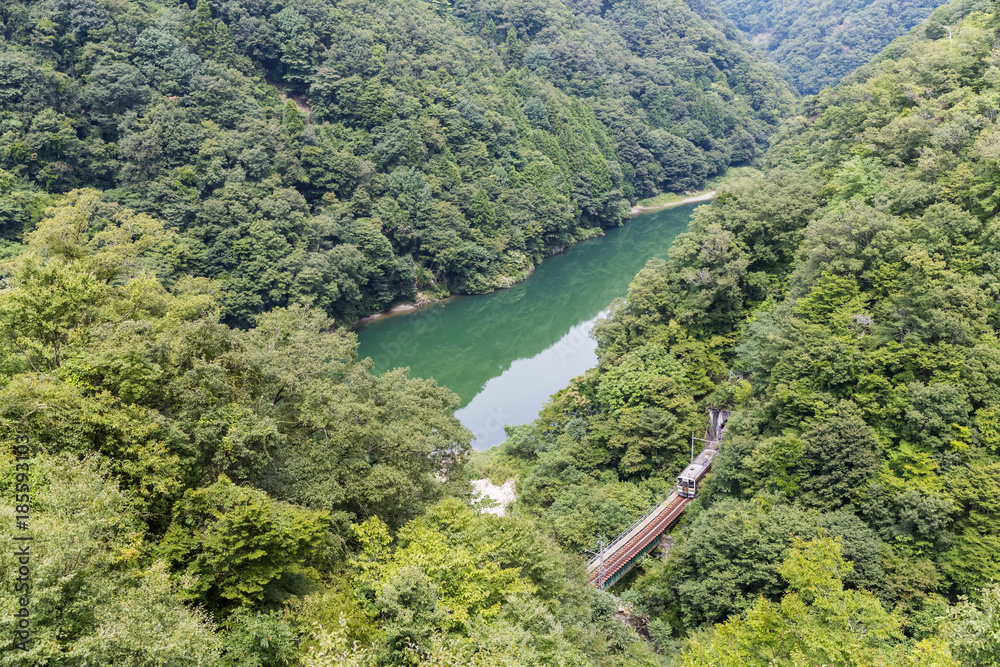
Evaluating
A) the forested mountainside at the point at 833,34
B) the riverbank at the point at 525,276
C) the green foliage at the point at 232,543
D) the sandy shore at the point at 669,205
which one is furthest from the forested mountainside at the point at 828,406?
the forested mountainside at the point at 833,34

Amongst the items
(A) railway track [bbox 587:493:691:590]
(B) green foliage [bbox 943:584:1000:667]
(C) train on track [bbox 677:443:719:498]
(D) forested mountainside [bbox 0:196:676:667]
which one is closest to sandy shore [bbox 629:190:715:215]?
(C) train on track [bbox 677:443:719:498]

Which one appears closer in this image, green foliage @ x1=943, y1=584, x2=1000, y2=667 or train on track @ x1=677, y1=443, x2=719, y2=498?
green foliage @ x1=943, y1=584, x2=1000, y2=667

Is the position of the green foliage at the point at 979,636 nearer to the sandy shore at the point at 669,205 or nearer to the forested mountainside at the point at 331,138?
the forested mountainside at the point at 331,138

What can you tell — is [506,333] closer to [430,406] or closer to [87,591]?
[430,406]

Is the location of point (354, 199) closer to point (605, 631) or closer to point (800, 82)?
point (605, 631)

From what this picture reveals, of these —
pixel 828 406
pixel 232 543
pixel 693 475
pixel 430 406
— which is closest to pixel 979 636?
pixel 828 406

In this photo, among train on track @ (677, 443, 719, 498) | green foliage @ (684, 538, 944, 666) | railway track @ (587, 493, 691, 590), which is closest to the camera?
green foliage @ (684, 538, 944, 666)

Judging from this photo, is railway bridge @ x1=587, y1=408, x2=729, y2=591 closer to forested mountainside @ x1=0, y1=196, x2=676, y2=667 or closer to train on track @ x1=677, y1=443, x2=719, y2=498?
train on track @ x1=677, y1=443, x2=719, y2=498

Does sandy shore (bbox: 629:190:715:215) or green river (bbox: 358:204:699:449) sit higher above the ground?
sandy shore (bbox: 629:190:715:215)

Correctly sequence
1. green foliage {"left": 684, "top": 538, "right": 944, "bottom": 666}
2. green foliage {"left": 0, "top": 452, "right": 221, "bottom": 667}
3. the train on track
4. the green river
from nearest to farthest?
green foliage {"left": 0, "top": 452, "right": 221, "bottom": 667}, green foliage {"left": 684, "top": 538, "right": 944, "bottom": 666}, the train on track, the green river
